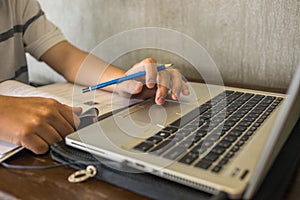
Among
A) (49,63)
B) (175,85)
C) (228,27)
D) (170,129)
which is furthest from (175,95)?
(49,63)

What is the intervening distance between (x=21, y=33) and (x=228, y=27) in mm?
524

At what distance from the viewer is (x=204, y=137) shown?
48 centimetres

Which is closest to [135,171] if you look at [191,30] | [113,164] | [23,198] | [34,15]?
[113,164]

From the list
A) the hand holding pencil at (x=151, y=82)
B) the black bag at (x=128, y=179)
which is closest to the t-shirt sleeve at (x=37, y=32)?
the hand holding pencil at (x=151, y=82)

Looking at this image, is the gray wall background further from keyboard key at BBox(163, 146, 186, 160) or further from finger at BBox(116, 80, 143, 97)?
keyboard key at BBox(163, 146, 186, 160)

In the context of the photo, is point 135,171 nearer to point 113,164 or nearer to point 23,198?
point 113,164

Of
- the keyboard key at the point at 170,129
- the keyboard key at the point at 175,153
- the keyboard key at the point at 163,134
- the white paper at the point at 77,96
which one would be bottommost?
the white paper at the point at 77,96

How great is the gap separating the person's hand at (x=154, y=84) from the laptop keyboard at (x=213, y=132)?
0.22ft

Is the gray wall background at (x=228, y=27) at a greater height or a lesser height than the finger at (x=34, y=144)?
greater

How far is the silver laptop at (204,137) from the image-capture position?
37 cm

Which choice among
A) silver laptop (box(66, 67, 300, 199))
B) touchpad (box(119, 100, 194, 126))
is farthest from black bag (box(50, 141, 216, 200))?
touchpad (box(119, 100, 194, 126))

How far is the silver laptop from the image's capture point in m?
0.37

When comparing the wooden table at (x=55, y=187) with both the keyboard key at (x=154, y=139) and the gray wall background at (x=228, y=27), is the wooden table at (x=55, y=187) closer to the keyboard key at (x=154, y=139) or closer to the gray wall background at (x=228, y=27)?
the keyboard key at (x=154, y=139)

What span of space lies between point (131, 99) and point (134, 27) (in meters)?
0.30
